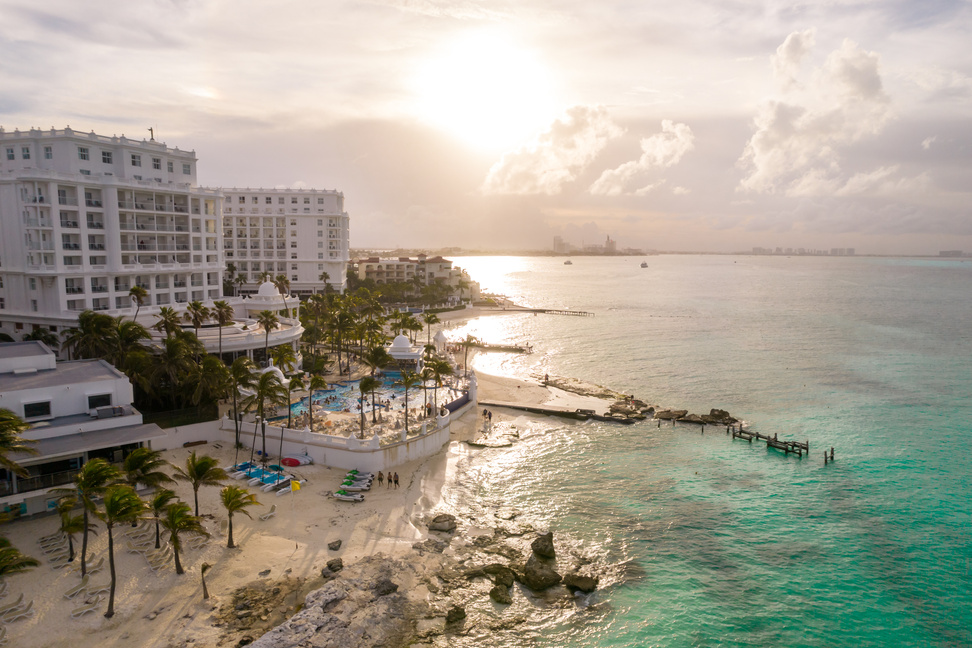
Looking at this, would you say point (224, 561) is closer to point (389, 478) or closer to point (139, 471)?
point (139, 471)

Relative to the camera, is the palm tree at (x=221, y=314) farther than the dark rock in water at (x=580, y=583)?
Yes

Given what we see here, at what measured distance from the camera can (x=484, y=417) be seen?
183ft

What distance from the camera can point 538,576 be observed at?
29.6 metres

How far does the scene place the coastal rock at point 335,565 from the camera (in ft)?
93.4

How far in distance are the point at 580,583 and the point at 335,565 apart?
12.9 metres

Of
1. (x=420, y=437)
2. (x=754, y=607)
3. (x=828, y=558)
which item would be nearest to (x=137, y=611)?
(x=420, y=437)

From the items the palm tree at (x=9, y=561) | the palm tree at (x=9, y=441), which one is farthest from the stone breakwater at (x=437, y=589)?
the palm tree at (x=9, y=441)

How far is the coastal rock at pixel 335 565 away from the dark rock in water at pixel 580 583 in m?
11.9

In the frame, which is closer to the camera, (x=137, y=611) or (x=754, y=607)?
(x=137, y=611)

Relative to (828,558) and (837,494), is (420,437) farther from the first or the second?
(837,494)

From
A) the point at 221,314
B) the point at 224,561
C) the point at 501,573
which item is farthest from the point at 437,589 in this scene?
the point at 221,314

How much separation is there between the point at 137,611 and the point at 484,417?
35252mm

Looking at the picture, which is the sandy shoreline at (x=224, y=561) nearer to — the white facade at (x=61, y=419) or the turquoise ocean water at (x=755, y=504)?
the white facade at (x=61, y=419)

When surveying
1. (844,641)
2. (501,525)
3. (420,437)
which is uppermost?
(420,437)
